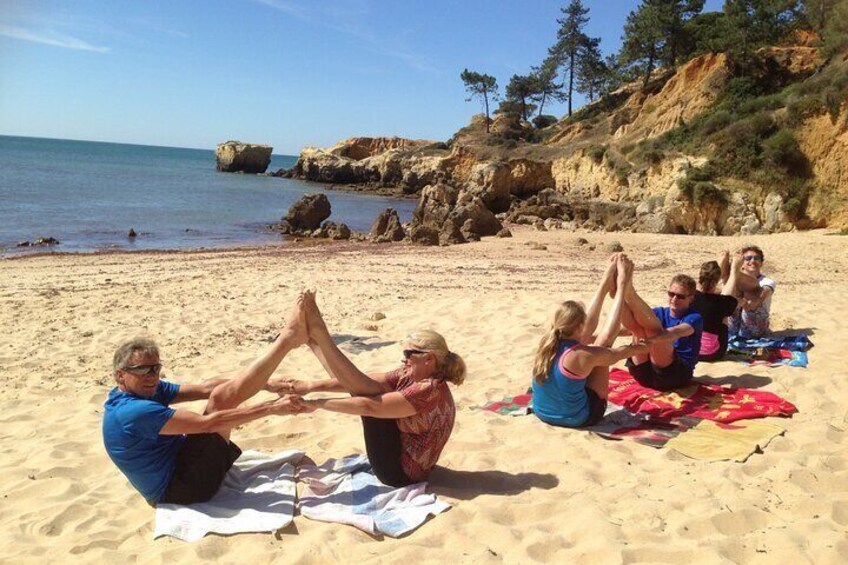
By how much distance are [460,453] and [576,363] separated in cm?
104

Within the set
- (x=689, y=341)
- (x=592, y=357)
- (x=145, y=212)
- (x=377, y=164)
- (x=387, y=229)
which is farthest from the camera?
(x=377, y=164)

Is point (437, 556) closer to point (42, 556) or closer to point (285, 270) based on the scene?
point (42, 556)

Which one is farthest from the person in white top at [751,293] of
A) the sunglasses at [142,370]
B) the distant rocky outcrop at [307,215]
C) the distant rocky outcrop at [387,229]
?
the distant rocky outcrop at [307,215]

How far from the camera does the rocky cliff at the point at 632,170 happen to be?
21.5 metres

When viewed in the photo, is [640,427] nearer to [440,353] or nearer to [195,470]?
[440,353]

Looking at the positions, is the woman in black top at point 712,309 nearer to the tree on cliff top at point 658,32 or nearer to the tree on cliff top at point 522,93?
the tree on cliff top at point 658,32

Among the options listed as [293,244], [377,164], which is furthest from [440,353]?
[377,164]

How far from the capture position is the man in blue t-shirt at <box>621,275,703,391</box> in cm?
527

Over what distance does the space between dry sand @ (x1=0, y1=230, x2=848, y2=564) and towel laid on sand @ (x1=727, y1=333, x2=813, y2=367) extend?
17cm

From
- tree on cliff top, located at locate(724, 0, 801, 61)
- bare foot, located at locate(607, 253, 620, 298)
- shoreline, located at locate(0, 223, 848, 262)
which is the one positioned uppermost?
tree on cliff top, located at locate(724, 0, 801, 61)

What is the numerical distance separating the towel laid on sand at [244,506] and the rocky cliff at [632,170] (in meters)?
17.9

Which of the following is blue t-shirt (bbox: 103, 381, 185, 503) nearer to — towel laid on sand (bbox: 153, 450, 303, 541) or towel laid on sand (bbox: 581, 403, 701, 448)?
towel laid on sand (bbox: 153, 450, 303, 541)

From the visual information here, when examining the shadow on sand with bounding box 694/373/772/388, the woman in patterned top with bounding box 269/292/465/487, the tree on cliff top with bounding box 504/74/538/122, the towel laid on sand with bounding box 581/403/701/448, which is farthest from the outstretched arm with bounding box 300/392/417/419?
the tree on cliff top with bounding box 504/74/538/122

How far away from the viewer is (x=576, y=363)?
450 cm
